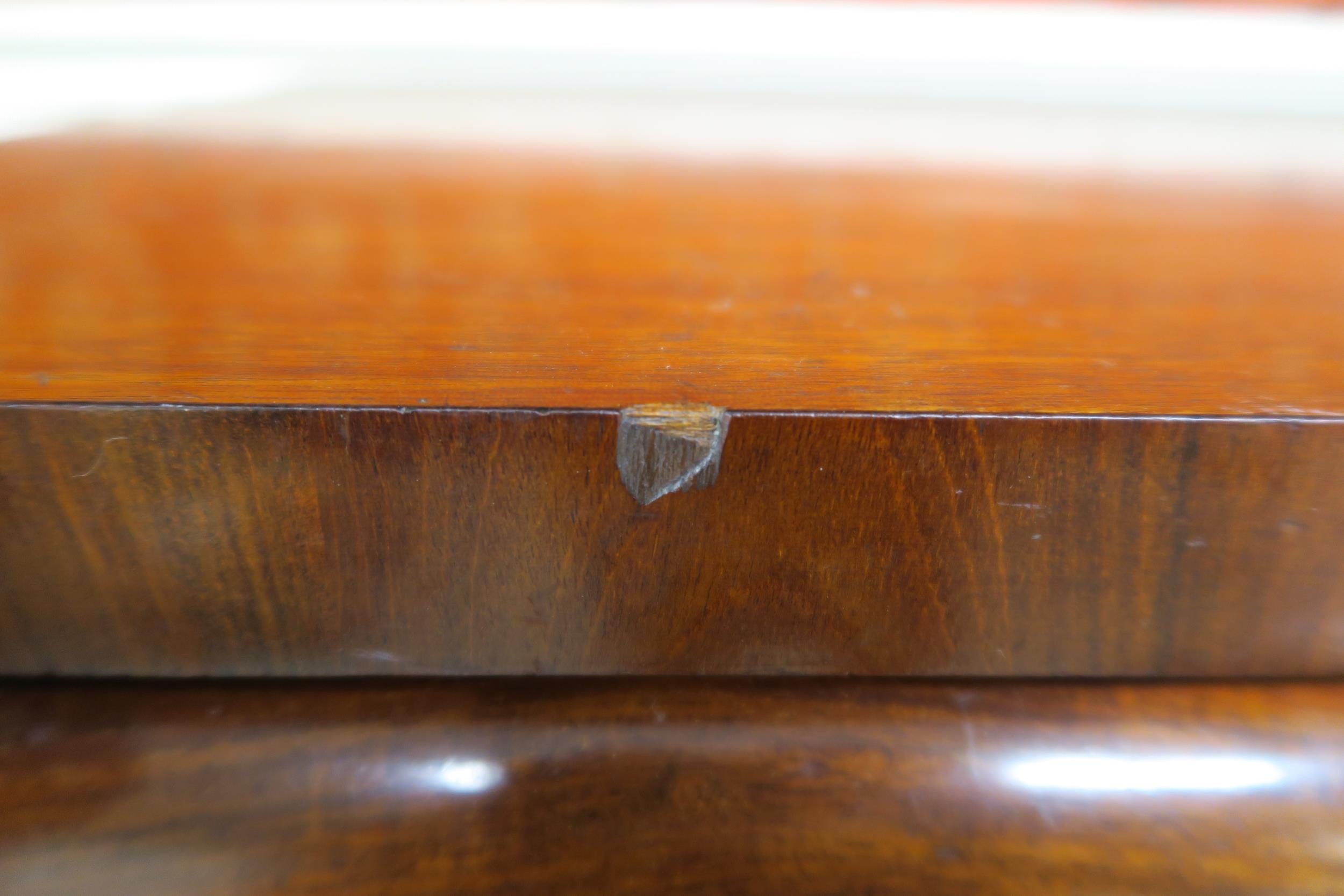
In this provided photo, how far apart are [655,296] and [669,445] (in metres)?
0.13

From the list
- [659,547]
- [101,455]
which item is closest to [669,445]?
[659,547]

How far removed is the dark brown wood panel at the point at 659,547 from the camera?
0.23 metres

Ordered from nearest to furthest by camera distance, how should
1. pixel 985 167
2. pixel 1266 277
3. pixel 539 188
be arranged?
pixel 1266 277 → pixel 539 188 → pixel 985 167

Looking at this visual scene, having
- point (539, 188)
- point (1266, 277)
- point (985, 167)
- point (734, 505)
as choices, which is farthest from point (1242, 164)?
point (734, 505)

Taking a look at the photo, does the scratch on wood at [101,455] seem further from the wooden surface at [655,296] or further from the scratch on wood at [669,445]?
the scratch on wood at [669,445]

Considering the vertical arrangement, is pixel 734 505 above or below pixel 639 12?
below

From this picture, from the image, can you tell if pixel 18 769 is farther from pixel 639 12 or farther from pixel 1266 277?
pixel 639 12

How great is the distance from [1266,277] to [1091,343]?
15 cm

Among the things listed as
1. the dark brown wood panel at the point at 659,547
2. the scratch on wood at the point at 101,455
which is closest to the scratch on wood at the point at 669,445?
the dark brown wood panel at the point at 659,547

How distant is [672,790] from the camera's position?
265 mm

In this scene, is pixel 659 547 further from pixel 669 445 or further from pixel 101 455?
pixel 101 455

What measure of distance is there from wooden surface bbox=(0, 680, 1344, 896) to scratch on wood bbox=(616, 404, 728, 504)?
89mm

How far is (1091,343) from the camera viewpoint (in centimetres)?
30

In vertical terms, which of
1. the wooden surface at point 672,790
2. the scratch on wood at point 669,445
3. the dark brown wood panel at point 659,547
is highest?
the scratch on wood at point 669,445
